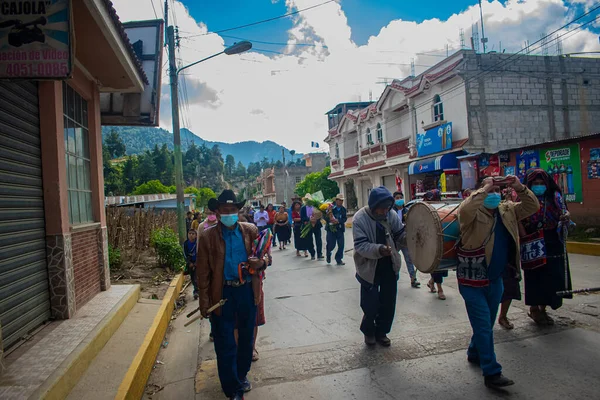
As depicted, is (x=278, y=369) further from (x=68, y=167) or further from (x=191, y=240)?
(x=68, y=167)

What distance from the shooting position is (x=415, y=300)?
247 inches

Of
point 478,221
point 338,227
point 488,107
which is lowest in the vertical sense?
point 338,227

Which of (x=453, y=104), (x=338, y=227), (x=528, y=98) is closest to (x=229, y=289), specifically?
(x=338, y=227)

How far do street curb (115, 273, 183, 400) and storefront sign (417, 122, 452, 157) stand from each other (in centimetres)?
1637

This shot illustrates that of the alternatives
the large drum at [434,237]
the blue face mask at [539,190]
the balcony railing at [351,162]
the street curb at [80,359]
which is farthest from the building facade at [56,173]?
the balcony railing at [351,162]

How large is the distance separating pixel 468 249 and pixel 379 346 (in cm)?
156

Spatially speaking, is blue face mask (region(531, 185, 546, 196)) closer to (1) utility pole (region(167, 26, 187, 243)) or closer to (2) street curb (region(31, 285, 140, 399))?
(2) street curb (region(31, 285, 140, 399))

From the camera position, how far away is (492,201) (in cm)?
353

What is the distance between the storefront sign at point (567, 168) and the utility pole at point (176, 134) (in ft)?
37.4

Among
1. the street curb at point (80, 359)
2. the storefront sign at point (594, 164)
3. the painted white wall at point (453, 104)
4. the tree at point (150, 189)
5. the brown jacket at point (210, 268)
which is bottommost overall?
the street curb at point (80, 359)

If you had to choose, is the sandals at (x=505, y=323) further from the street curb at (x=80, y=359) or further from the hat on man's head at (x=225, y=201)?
the street curb at (x=80, y=359)

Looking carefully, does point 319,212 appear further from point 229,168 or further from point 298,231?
point 229,168

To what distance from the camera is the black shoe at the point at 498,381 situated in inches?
129

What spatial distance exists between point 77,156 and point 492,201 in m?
5.71
